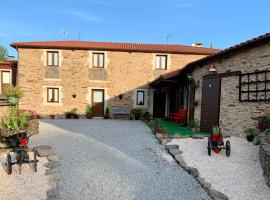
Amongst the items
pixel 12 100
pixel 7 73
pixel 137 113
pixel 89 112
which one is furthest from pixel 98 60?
pixel 12 100

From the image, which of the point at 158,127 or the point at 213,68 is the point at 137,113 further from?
the point at 213,68

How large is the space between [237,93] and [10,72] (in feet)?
57.3

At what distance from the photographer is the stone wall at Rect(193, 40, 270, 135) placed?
27.8ft

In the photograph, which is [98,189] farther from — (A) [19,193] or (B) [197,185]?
(B) [197,185]

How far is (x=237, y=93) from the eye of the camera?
9.56 meters

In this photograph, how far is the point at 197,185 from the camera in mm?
5328

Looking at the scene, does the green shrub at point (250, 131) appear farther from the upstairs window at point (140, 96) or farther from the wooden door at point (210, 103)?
the upstairs window at point (140, 96)

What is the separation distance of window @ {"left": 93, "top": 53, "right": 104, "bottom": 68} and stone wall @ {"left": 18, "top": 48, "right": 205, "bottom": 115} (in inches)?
13.5

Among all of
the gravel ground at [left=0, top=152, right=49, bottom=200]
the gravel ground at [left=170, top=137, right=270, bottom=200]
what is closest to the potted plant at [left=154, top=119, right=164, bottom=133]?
the gravel ground at [left=170, top=137, right=270, bottom=200]

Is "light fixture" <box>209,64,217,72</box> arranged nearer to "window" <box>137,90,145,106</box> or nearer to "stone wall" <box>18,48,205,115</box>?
"stone wall" <box>18,48,205,115</box>

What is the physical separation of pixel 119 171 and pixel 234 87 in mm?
5978

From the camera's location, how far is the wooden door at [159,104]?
19281 millimetres

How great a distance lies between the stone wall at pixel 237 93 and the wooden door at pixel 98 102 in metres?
9.97

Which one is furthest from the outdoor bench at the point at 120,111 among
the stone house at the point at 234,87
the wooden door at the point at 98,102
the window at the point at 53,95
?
the stone house at the point at 234,87
